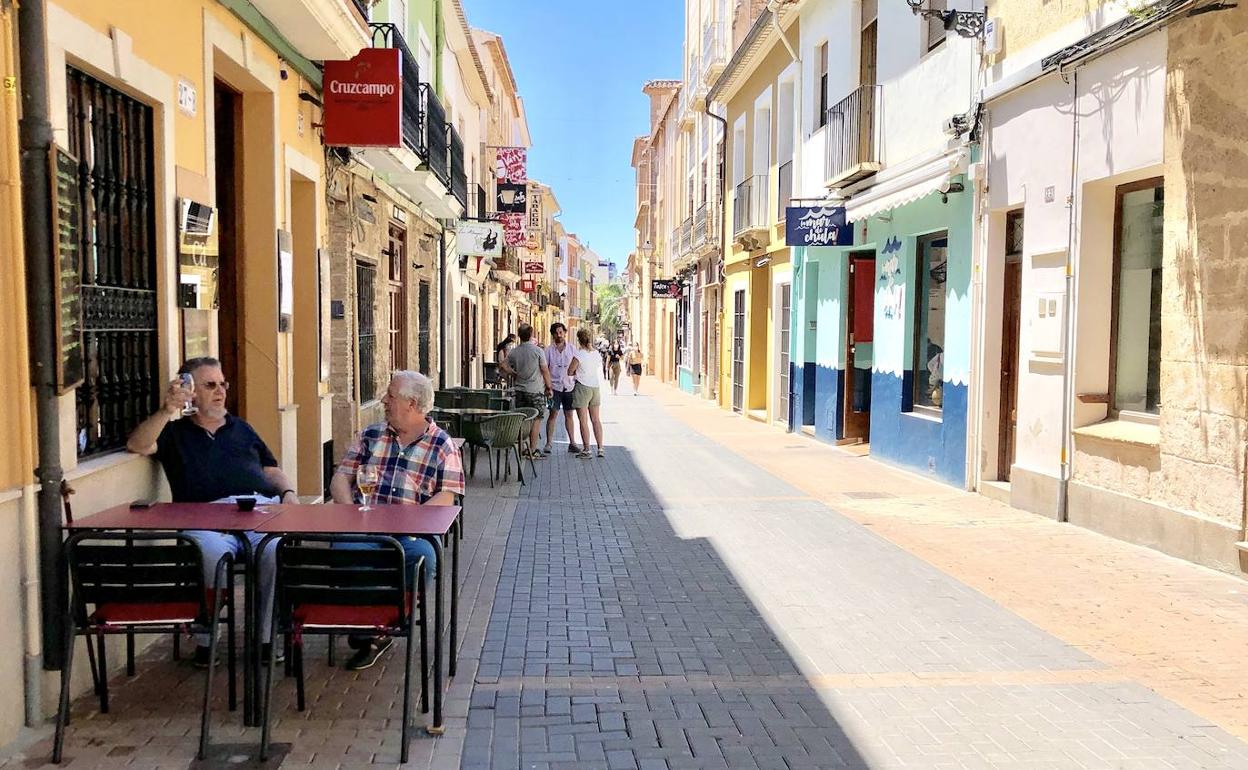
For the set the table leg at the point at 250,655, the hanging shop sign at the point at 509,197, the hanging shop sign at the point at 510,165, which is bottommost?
the table leg at the point at 250,655

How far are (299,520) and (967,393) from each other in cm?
787

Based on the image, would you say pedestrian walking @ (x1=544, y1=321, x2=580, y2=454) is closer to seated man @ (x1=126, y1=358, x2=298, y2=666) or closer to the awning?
the awning

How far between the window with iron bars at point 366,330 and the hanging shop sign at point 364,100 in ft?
8.33

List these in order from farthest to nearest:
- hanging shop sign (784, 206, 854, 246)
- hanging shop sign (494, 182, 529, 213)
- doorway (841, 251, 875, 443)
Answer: hanging shop sign (494, 182, 529, 213), doorway (841, 251, 875, 443), hanging shop sign (784, 206, 854, 246)

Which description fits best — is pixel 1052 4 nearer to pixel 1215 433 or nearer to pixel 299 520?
pixel 1215 433

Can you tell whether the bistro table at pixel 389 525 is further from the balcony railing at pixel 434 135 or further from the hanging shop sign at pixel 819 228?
the hanging shop sign at pixel 819 228

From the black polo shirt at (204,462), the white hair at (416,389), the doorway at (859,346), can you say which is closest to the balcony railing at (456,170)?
the doorway at (859,346)

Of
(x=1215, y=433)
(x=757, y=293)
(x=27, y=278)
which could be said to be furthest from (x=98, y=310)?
(x=757, y=293)

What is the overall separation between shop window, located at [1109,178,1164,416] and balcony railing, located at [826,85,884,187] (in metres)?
4.74

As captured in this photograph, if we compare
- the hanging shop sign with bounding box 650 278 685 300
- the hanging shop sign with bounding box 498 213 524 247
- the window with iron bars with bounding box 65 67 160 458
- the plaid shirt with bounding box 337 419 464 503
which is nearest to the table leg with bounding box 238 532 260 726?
the plaid shirt with bounding box 337 419 464 503

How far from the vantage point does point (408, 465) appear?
4832mm

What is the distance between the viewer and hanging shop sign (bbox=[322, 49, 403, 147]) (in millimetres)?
8414

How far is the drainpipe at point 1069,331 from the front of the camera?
8.15 meters

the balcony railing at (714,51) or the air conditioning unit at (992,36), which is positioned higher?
the balcony railing at (714,51)
